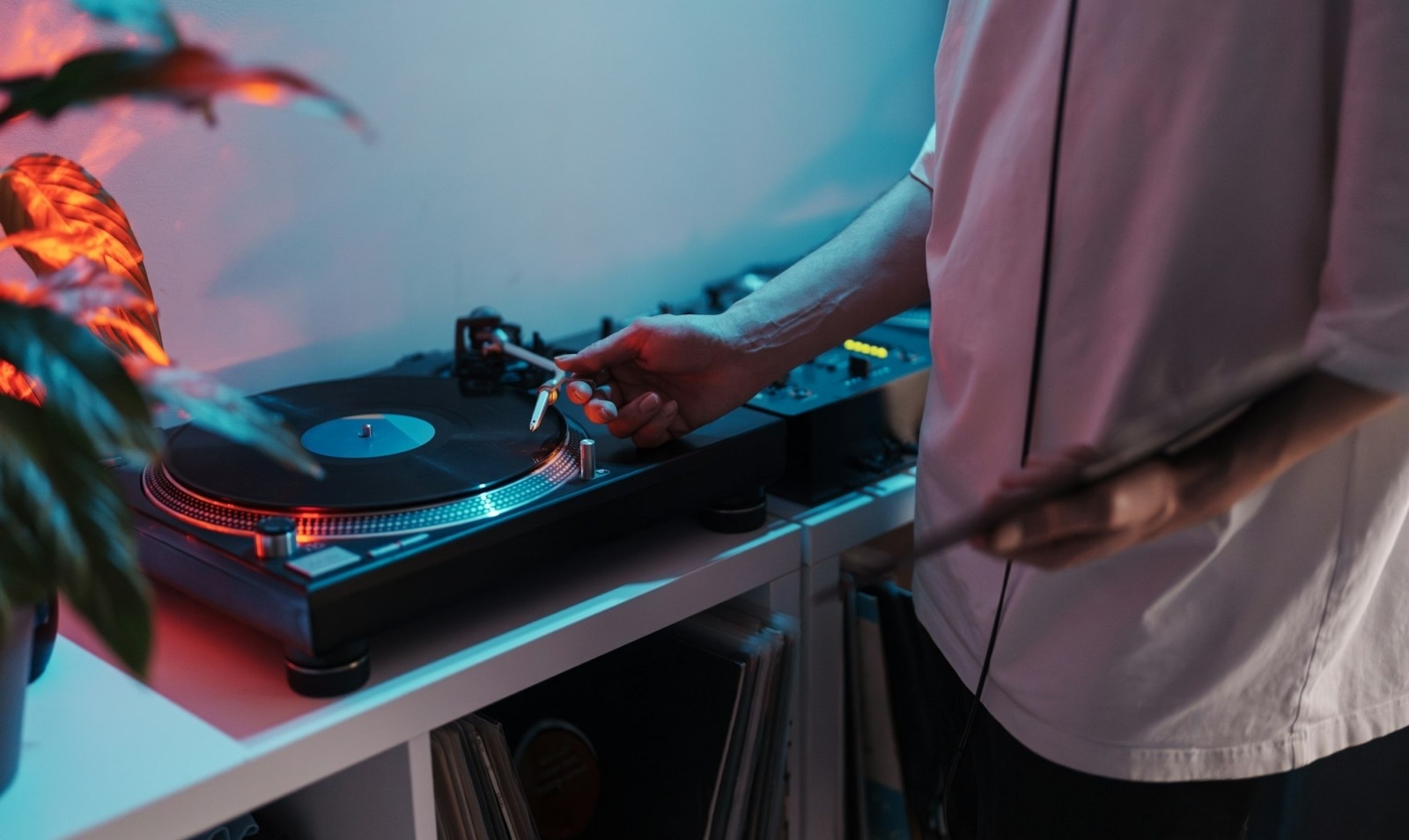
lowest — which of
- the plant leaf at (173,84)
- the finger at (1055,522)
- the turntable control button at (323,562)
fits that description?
the turntable control button at (323,562)

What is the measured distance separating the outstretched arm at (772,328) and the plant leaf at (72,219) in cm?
35

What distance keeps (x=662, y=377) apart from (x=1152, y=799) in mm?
528

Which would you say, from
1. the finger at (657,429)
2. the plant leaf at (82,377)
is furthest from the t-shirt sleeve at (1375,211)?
the plant leaf at (82,377)

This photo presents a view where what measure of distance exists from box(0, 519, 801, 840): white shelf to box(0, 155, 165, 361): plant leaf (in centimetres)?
24

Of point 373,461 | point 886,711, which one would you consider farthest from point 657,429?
point 886,711

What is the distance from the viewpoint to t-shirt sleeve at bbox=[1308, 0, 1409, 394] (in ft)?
2.19

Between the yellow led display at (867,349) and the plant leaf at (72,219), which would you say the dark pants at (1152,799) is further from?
the plant leaf at (72,219)

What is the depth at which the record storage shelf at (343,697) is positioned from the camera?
0.73 meters

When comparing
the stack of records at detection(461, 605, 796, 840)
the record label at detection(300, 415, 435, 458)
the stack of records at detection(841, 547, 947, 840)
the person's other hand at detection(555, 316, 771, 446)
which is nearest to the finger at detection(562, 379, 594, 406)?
the person's other hand at detection(555, 316, 771, 446)

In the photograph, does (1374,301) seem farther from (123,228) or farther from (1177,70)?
(123,228)

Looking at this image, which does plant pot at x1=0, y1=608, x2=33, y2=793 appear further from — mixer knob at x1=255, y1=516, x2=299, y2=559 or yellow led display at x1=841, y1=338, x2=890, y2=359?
yellow led display at x1=841, y1=338, x2=890, y2=359

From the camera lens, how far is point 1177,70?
78cm

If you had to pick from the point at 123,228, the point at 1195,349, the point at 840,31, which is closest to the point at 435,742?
the point at 123,228

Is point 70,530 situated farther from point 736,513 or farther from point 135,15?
point 736,513
